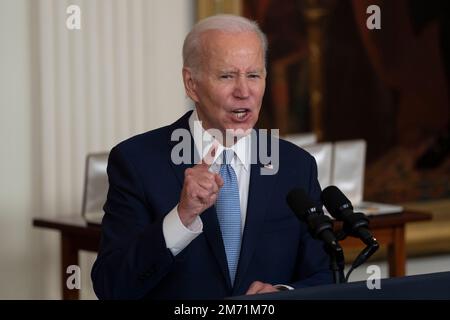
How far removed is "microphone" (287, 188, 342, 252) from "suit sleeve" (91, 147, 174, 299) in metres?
0.46

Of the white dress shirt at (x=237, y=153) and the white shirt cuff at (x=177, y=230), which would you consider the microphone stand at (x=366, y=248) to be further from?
the white dress shirt at (x=237, y=153)

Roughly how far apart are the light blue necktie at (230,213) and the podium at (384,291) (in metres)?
0.90

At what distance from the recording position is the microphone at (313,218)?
8.43ft

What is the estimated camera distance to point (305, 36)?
7.91 metres

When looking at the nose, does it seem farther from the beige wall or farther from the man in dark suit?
the beige wall

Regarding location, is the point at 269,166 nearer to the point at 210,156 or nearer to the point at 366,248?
the point at 210,156

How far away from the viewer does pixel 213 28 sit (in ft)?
10.2

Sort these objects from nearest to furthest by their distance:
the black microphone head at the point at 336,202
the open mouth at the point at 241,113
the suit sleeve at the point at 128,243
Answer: the black microphone head at the point at 336,202, the suit sleeve at the point at 128,243, the open mouth at the point at 241,113

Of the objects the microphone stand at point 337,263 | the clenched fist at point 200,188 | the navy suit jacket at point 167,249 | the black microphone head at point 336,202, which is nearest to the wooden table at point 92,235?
the navy suit jacket at point 167,249

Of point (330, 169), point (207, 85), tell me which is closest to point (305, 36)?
point (330, 169)

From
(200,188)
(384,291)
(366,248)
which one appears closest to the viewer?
(384,291)

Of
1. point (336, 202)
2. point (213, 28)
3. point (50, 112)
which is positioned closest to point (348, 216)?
point (336, 202)

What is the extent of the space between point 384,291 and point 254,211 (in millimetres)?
967
